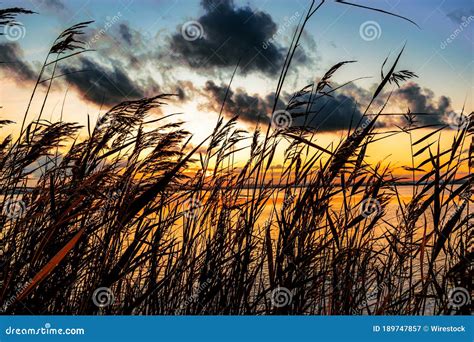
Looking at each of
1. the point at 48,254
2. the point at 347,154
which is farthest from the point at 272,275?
the point at 48,254

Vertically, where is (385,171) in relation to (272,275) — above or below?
above

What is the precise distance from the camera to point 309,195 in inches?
121

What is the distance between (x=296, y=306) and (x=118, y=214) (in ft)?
4.35

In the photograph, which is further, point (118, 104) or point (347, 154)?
point (118, 104)

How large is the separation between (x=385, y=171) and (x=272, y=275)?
173 centimetres

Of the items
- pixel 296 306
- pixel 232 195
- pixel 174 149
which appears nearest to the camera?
pixel 296 306
